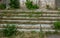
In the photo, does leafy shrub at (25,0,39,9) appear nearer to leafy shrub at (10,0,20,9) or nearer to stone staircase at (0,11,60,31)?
leafy shrub at (10,0,20,9)

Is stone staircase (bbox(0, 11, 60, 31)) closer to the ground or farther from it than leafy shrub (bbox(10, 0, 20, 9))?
closer to the ground

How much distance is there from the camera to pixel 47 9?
892 cm

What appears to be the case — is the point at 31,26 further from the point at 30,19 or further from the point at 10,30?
the point at 10,30

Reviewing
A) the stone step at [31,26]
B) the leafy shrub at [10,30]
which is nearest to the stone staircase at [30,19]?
the stone step at [31,26]

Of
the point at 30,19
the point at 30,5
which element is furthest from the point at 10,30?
the point at 30,5

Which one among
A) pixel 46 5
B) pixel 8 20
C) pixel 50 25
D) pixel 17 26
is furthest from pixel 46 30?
pixel 46 5

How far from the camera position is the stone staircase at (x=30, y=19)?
7264mm

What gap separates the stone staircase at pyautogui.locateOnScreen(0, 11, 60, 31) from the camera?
23.8 ft

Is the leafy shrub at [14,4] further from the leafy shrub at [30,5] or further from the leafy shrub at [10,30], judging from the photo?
the leafy shrub at [10,30]

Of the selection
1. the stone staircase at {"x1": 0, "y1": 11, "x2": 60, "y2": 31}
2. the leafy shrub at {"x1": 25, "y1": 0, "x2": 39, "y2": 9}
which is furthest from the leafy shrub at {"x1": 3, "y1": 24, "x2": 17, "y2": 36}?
the leafy shrub at {"x1": 25, "y1": 0, "x2": 39, "y2": 9}

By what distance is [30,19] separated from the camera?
782 centimetres

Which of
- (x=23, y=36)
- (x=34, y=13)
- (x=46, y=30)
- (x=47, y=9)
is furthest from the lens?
(x=47, y=9)

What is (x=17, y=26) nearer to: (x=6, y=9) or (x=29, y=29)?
(x=29, y=29)

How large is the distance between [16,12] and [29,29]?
161 cm
